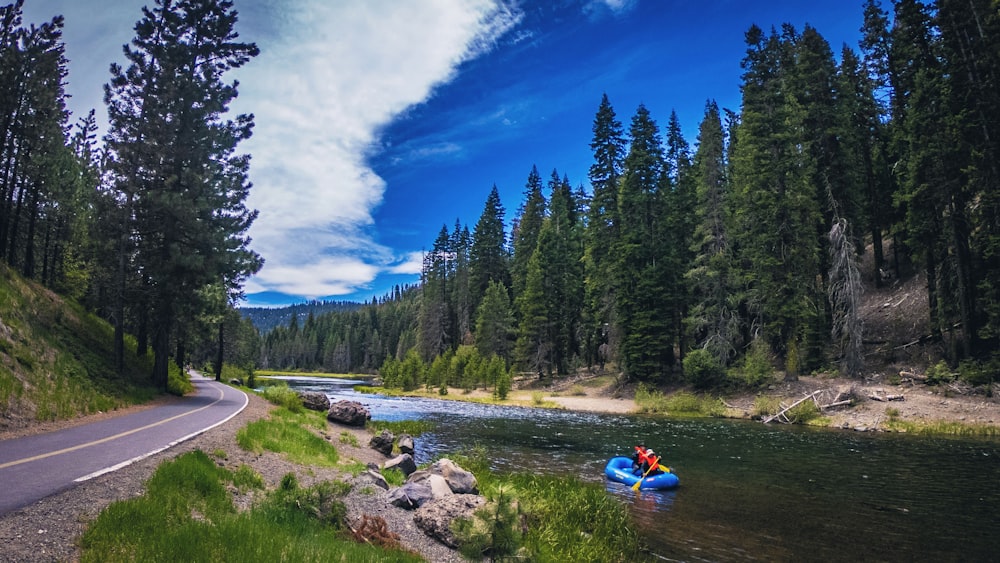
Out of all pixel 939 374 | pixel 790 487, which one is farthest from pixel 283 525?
pixel 939 374

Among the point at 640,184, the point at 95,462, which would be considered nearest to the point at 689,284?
the point at 640,184

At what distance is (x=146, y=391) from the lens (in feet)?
68.9

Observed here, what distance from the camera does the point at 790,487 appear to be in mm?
14797

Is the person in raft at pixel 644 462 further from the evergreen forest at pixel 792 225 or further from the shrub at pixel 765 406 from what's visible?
the evergreen forest at pixel 792 225

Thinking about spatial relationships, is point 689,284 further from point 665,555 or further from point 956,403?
point 665,555

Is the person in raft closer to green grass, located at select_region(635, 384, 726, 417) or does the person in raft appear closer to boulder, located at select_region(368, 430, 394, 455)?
boulder, located at select_region(368, 430, 394, 455)

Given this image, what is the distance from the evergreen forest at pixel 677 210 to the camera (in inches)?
938

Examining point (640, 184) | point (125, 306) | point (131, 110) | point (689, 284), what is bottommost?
point (125, 306)

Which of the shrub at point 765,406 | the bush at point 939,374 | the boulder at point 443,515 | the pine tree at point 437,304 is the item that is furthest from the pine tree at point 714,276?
the pine tree at point 437,304

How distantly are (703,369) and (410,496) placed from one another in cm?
3300

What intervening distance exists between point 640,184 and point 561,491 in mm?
37965

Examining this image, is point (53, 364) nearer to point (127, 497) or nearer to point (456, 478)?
point (127, 497)

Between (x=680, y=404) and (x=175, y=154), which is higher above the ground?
(x=175, y=154)

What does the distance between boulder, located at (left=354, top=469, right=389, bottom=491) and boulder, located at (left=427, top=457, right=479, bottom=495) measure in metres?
1.36
